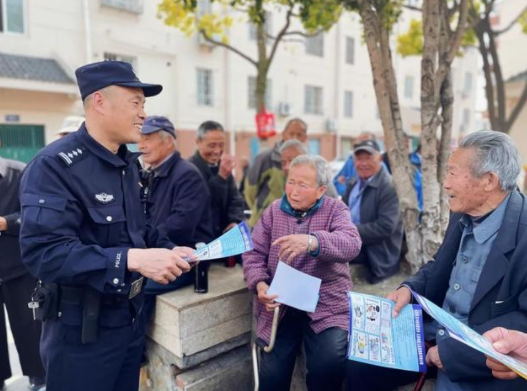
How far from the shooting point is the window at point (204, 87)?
14883mm

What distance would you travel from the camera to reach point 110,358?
184 centimetres

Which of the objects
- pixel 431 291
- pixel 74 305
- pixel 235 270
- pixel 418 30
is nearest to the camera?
pixel 74 305

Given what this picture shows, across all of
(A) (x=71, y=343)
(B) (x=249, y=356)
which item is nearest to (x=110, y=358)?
(A) (x=71, y=343)

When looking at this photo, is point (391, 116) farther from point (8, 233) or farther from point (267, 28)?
point (267, 28)

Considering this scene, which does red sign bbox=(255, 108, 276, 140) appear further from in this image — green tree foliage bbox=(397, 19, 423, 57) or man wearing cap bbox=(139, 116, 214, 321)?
man wearing cap bbox=(139, 116, 214, 321)

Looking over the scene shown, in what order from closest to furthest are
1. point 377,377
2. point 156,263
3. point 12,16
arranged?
point 156,263 → point 377,377 → point 12,16

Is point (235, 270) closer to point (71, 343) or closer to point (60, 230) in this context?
point (71, 343)

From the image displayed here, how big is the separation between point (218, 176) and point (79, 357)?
1898mm

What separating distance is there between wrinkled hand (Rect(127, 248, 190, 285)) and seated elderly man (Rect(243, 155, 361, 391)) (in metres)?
0.59

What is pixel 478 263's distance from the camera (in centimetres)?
179

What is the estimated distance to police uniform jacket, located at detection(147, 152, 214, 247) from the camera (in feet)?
8.39

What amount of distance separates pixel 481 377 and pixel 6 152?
11802mm

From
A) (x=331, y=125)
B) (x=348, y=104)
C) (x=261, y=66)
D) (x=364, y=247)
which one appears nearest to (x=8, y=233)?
(x=364, y=247)

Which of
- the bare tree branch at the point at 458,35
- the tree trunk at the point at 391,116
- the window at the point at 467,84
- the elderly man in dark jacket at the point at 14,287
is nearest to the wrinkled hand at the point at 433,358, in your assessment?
the tree trunk at the point at 391,116
